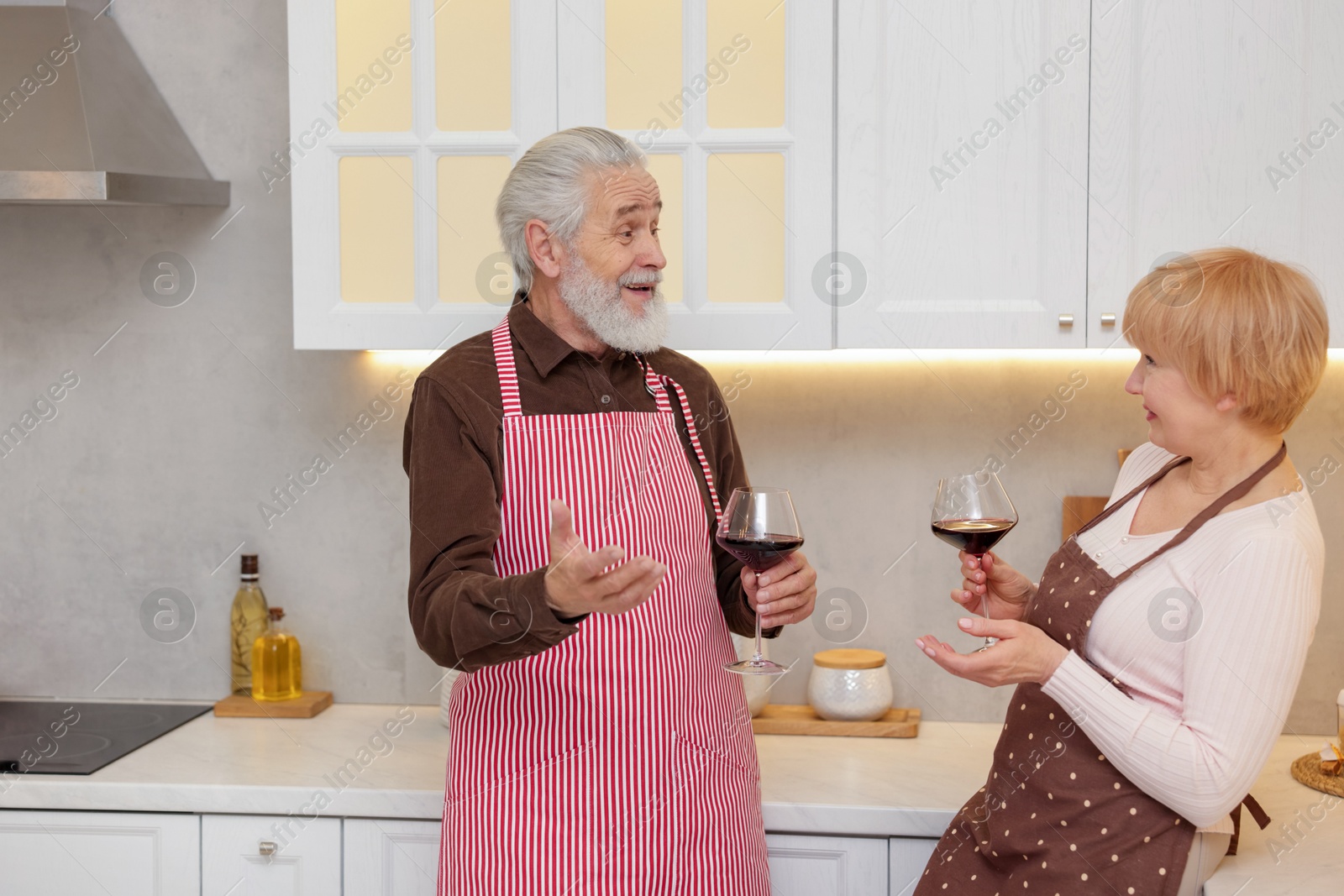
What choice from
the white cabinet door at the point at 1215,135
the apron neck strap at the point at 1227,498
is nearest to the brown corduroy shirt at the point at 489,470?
the apron neck strap at the point at 1227,498

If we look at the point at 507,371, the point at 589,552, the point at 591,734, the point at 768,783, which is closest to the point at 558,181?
the point at 507,371

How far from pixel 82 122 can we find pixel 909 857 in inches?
66.7

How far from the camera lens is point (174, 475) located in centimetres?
224

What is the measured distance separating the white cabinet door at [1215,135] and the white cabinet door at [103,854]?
158 centimetres

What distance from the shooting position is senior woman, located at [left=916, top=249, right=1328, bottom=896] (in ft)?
3.87

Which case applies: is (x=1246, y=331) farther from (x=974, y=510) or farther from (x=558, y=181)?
(x=558, y=181)

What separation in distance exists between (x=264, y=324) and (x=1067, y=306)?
141cm

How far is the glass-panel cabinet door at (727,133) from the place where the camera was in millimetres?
1739

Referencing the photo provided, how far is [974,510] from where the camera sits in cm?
132

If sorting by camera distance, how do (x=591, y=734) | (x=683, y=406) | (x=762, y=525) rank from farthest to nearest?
1. (x=683, y=406)
2. (x=591, y=734)
3. (x=762, y=525)

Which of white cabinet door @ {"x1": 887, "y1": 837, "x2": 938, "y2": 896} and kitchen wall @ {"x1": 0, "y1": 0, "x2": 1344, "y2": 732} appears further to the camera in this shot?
kitchen wall @ {"x1": 0, "y1": 0, "x2": 1344, "y2": 732}

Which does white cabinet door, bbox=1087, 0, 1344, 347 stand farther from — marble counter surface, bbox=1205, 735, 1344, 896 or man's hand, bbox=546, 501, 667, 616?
man's hand, bbox=546, 501, 667, 616

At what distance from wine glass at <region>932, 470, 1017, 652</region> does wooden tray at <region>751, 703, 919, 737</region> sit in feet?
2.40

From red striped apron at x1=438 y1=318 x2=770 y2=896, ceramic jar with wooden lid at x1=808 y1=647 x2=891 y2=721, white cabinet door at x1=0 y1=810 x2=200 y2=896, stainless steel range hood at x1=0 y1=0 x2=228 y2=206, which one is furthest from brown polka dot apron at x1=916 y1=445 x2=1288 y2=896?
stainless steel range hood at x1=0 y1=0 x2=228 y2=206
